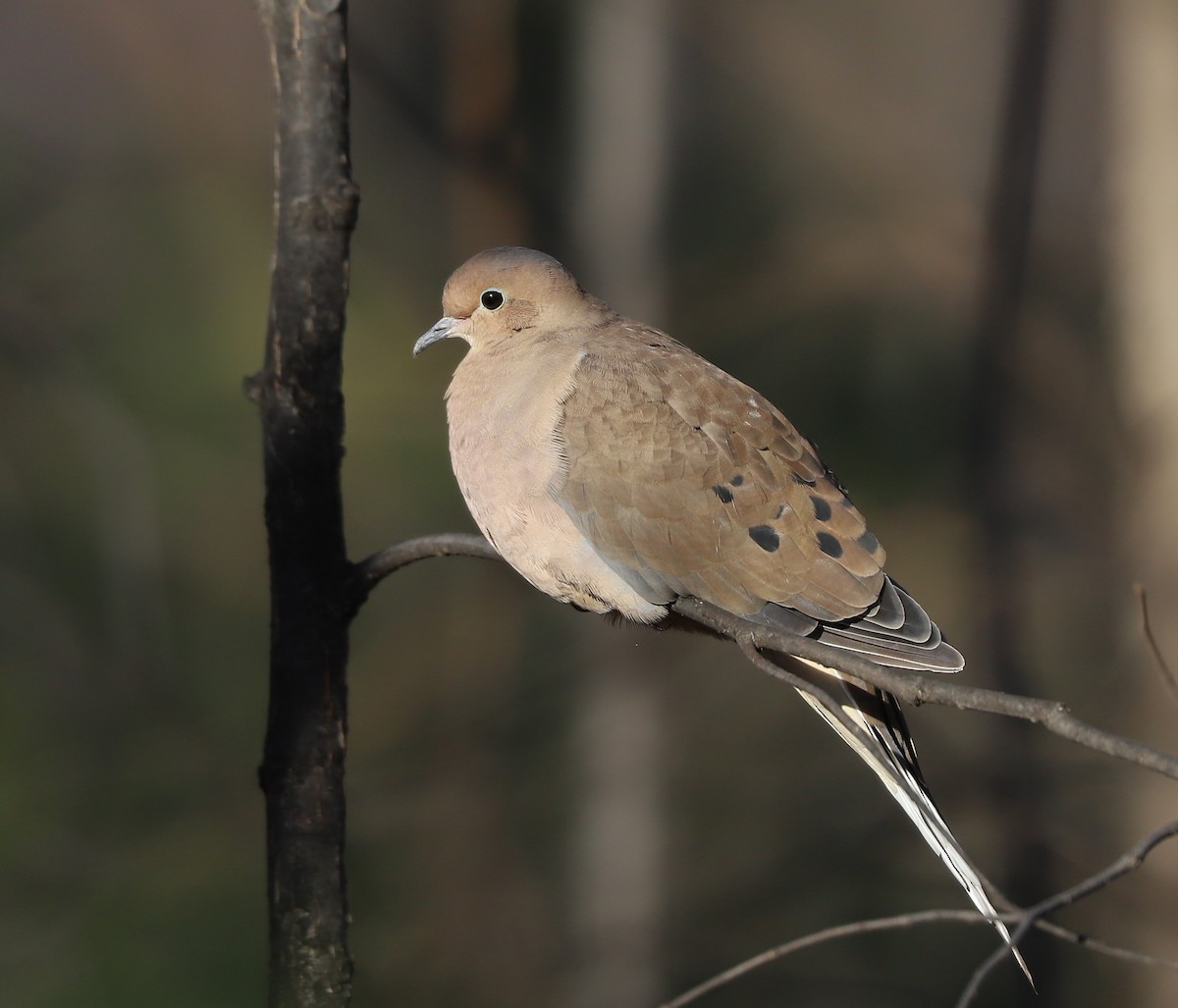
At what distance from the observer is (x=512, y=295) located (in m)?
2.12

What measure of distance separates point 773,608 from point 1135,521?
2.90 meters

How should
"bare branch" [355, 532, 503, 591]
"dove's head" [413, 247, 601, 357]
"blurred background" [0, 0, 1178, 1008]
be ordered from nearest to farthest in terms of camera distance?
1. "bare branch" [355, 532, 503, 591]
2. "dove's head" [413, 247, 601, 357]
3. "blurred background" [0, 0, 1178, 1008]

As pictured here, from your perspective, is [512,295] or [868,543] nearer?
[868,543]

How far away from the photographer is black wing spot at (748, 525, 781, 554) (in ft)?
6.11

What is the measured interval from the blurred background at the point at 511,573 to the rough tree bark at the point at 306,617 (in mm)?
2683

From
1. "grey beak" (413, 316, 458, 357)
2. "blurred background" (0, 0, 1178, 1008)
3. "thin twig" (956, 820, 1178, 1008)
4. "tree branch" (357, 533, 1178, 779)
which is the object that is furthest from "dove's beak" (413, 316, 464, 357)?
A: "blurred background" (0, 0, 1178, 1008)

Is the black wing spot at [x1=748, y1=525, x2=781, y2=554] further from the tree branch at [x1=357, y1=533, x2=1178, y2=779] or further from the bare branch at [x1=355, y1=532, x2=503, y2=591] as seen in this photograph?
the bare branch at [x1=355, y1=532, x2=503, y2=591]

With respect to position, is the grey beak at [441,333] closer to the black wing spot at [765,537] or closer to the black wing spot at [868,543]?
the black wing spot at [765,537]

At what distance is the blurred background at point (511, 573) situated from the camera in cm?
441

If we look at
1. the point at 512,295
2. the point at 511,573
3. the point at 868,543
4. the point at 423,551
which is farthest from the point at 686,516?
the point at 511,573

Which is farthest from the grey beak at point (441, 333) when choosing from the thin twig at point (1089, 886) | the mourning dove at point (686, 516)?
the thin twig at point (1089, 886)

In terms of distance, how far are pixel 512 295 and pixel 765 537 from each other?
2.04ft

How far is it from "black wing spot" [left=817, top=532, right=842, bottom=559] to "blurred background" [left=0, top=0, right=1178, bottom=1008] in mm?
2539

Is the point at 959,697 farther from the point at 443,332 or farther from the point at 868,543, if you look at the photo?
the point at 443,332
